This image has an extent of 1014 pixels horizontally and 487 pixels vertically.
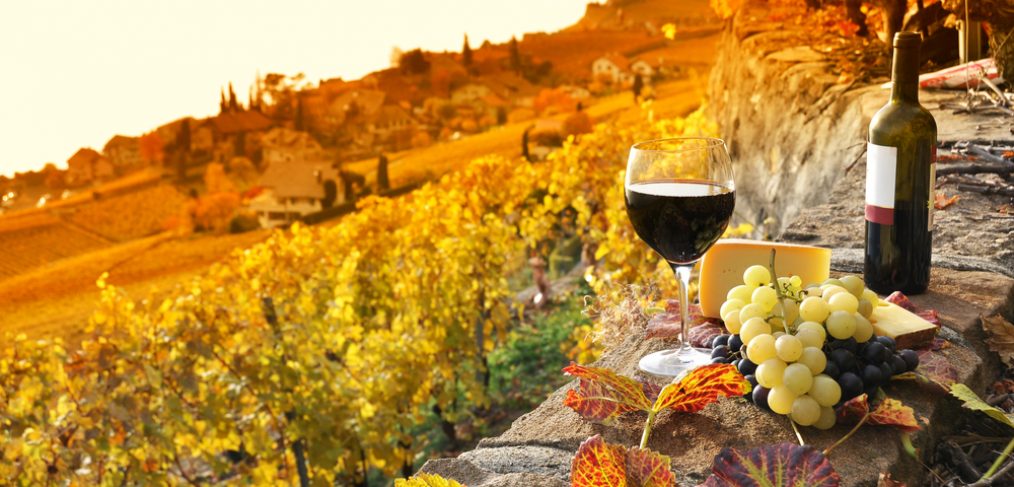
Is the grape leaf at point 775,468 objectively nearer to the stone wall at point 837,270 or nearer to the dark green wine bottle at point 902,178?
the stone wall at point 837,270

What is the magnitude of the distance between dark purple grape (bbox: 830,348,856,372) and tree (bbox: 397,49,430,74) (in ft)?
32.8

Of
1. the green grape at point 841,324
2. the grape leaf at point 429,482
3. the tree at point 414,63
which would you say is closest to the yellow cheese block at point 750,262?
the green grape at point 841,324

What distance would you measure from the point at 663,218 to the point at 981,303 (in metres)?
0.73

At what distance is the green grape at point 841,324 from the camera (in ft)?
4.35

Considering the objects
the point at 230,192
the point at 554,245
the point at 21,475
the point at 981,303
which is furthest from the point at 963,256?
the point at 230,192

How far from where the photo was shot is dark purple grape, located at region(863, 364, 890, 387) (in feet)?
4.41

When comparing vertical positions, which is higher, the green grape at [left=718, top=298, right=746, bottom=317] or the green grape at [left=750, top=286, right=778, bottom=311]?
the green grape at [left=750, top=286, right=778, bottom=311]

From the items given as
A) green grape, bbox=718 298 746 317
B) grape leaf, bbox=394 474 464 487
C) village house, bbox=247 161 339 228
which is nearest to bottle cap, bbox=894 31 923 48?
green grape, bbox=718 298 746 317

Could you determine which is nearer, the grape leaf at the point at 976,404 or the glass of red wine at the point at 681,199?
the grape leaf at the point at 976,404

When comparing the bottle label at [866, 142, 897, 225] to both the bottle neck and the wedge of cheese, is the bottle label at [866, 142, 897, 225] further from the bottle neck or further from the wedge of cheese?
the wedge of cheese

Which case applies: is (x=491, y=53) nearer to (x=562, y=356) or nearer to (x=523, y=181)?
(x=523, y=181)

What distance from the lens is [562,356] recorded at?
6734mm

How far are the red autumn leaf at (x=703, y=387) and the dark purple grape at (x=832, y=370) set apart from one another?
13 centimetres

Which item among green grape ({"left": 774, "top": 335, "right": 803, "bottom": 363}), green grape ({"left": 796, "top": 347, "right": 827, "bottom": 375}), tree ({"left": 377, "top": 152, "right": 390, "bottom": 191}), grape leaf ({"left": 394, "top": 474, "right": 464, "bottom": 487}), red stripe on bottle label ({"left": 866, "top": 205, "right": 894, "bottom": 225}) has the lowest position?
tree ({"left": 377, "top": 152, "right": 390, "bottom": 191})
